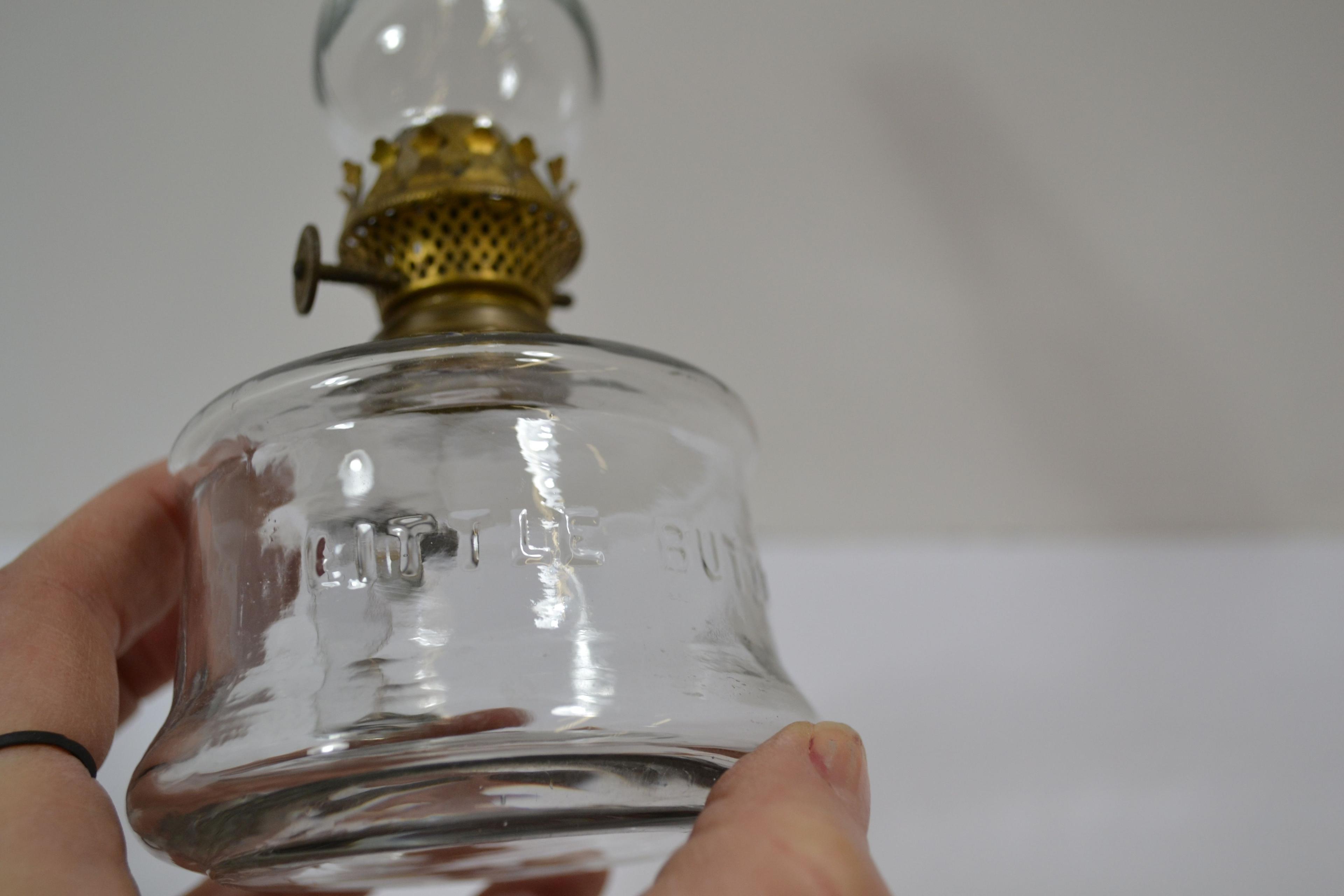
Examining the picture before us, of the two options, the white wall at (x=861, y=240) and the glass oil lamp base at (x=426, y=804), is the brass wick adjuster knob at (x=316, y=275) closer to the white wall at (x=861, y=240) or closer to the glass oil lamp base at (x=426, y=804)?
the glass oil lamp base at (x=426, y=804)

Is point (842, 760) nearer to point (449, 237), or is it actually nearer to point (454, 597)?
point (454, 597)

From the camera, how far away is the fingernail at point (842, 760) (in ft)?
1.05

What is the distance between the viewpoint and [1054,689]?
2.72ft

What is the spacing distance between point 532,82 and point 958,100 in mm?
420

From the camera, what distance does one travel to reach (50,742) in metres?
0.38

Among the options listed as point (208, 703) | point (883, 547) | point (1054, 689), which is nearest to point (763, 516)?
point (883, 547)

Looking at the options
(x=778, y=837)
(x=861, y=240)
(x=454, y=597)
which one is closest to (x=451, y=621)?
(x=454, y=597)

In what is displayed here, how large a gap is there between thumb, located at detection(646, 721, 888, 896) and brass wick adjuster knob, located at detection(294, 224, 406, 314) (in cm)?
25

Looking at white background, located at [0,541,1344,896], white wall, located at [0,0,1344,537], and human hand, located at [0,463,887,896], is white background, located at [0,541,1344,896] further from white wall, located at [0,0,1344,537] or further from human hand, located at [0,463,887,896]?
human hand, located at [0,463,887,896]

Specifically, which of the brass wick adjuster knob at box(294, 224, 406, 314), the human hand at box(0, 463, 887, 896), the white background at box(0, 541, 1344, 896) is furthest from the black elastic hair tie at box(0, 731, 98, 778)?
the white background at box(0, 541, 1344, 896)

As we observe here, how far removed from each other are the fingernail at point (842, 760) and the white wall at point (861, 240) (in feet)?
1.66

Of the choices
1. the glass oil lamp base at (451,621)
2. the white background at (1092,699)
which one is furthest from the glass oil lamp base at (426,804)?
the white background at (1092,699)

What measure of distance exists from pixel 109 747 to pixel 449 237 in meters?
0.25

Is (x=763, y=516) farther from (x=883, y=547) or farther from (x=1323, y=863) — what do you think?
(x=1323, y=863)
